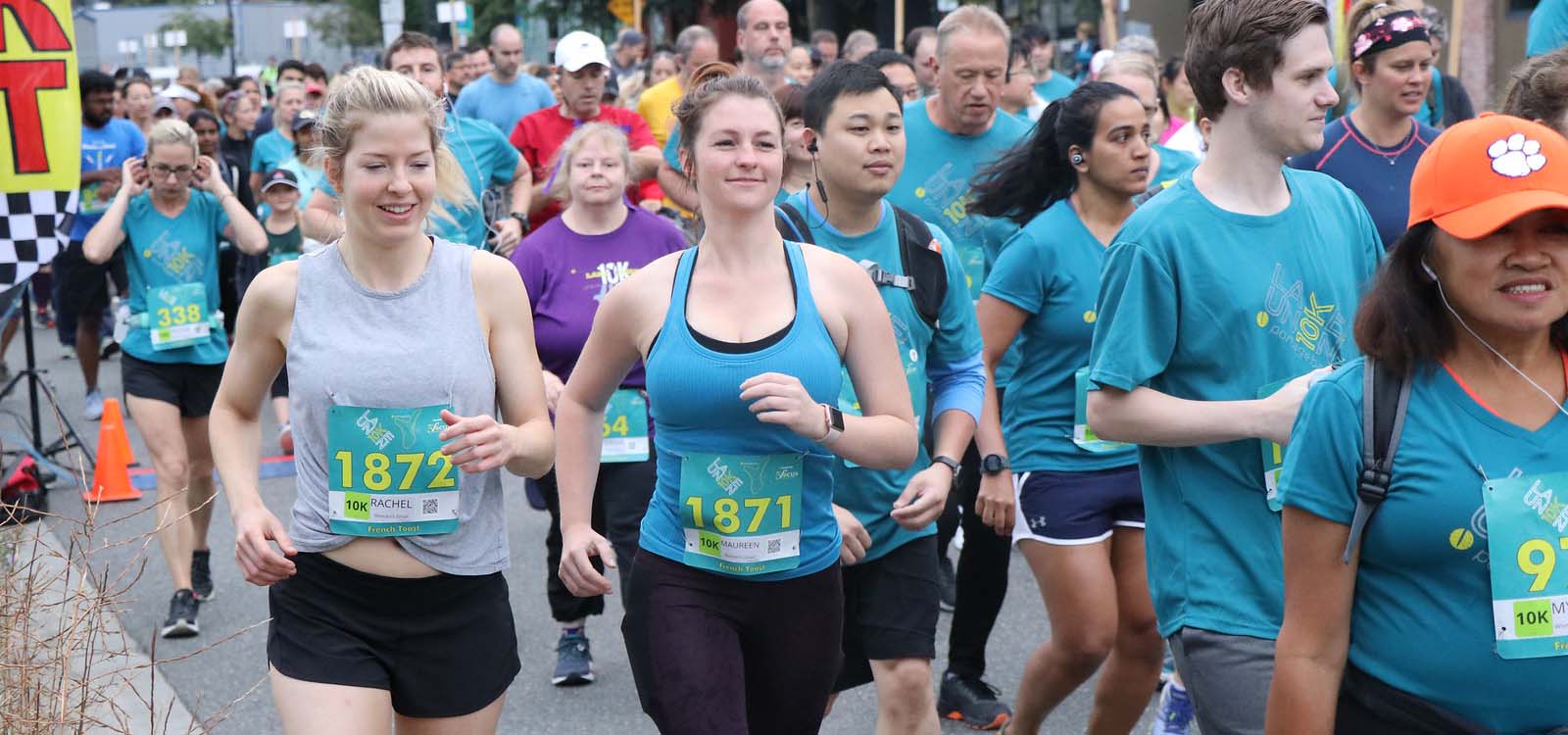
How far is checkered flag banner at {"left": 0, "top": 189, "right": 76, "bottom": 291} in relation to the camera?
6.48m

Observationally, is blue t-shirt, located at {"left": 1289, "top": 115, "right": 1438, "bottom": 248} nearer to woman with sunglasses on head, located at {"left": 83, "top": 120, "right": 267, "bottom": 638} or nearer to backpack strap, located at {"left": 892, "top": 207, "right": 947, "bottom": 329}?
backpack strap, located at {"left": 892, "top": 207, "right": 947, "bottom": 329}

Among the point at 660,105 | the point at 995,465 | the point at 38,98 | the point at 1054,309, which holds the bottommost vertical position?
the point at 995,465

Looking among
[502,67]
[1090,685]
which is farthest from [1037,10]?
[1090,685]

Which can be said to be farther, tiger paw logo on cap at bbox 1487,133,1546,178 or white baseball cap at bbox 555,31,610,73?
white baseball cap at bbox 555,31,610,73

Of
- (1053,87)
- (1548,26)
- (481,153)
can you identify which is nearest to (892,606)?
(1548,26)

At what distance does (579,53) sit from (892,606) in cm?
485

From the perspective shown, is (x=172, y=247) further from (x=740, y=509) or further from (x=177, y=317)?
(x=740, y=509)

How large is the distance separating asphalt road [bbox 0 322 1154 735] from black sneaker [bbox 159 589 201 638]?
0.05 metres

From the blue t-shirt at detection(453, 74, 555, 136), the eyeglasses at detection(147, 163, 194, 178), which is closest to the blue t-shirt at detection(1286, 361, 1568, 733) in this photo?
the eyeglasses at detection(147, 163, 194, 178)

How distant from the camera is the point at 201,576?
293 inches

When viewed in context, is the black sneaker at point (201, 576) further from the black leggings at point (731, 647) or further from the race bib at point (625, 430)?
the black leggings at point (731, 647)

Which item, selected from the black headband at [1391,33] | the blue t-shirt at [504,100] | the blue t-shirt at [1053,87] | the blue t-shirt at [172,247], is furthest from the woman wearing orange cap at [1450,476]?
the blue t-shirt at [504,100]

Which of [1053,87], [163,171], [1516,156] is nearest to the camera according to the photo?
[1516,156]

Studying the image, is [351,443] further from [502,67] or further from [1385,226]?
[502,67]
